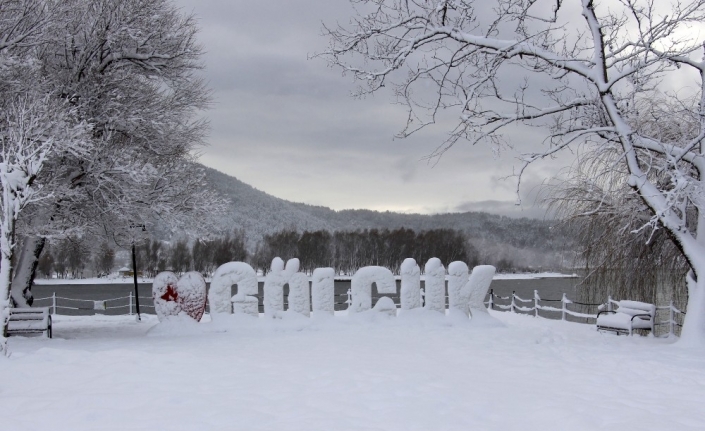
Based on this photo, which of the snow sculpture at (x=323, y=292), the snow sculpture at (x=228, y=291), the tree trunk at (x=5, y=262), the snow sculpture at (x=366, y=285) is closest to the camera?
the tree trunk at (x=5, y=262)

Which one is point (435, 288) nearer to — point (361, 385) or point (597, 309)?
point (597, 309)

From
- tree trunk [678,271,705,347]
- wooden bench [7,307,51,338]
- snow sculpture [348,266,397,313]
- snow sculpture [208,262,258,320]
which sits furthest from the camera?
snow sculpture [348,266,397,313]

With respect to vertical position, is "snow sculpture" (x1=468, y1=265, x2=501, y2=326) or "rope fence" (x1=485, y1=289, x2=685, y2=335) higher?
"snow sculpture" (x1=468, y1=265, x2=501, y2=326)

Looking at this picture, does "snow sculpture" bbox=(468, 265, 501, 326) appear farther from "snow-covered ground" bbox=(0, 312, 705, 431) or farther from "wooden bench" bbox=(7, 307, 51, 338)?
"wooden bench" bbox=(7, 307, 51, 338)

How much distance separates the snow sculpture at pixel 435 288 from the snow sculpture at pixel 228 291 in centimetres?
429

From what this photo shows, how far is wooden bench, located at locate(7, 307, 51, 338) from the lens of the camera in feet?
42.6

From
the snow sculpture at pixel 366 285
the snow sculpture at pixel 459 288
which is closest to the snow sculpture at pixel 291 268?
the snow sculpture at pixel 366 285

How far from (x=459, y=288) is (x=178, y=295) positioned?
22.8 feet

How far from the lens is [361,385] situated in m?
7.34

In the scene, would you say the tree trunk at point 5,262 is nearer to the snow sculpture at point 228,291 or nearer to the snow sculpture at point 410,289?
the snow sculpture at point 228,291

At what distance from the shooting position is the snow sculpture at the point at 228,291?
14297mm

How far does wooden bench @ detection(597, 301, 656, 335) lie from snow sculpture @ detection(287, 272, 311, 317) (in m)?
7.00

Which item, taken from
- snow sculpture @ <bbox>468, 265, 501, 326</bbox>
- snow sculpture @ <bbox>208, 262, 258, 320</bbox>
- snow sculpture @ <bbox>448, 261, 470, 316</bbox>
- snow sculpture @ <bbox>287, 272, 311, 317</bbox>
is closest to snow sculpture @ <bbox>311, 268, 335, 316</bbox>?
snow sculpture @ <bbox>287, 272, 311, 317</bbox>

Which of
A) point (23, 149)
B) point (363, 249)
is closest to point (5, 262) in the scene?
point (23, 149)
